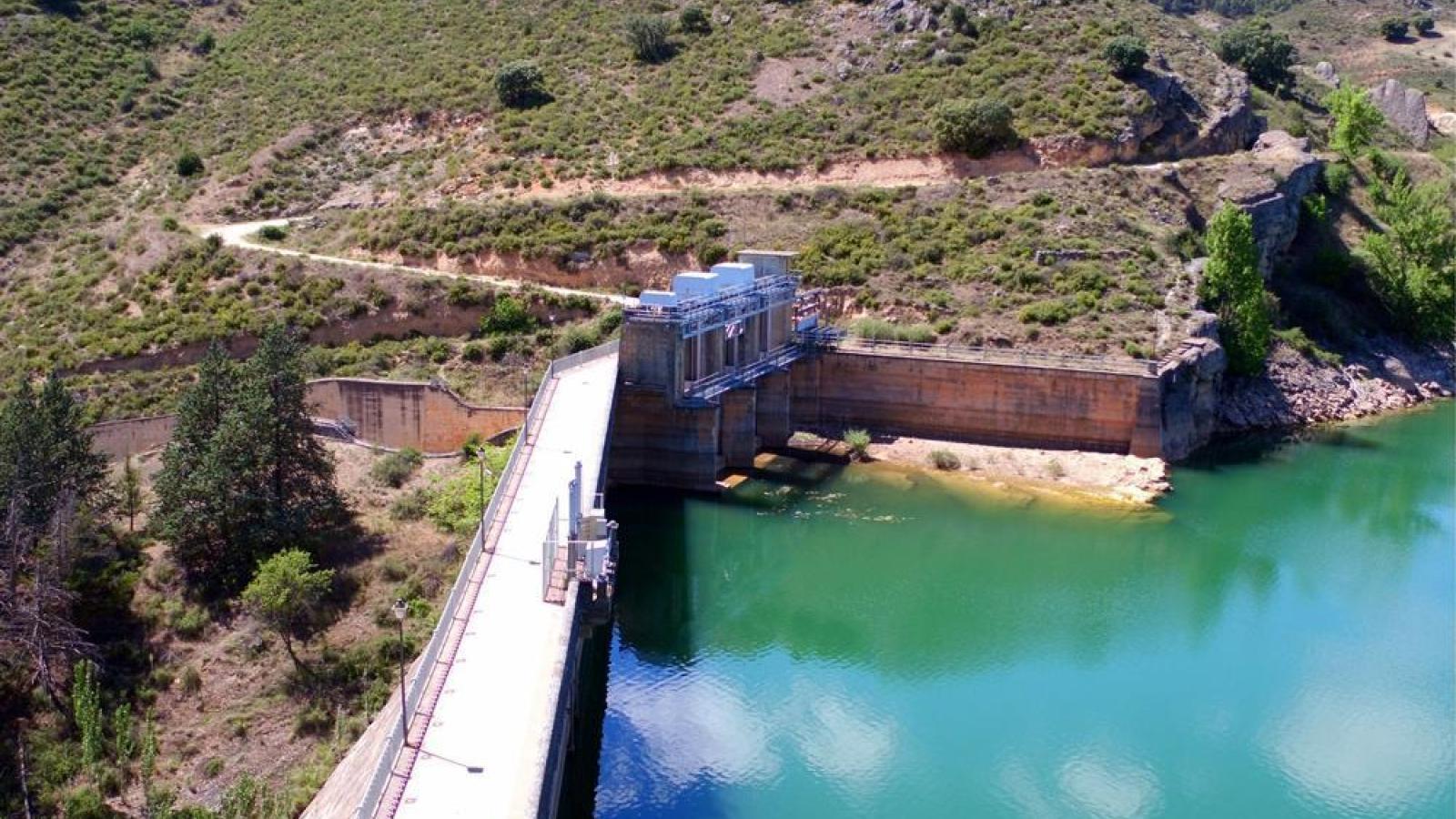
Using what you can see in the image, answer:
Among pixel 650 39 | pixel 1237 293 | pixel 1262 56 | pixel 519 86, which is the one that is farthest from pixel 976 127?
pixel 1262 56

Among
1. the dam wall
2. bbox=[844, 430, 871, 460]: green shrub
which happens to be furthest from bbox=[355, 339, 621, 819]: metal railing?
bbox=[844, 430, 871, 460]: green shrub

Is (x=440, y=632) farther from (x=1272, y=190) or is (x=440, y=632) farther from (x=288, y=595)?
(x=1272, y=190)

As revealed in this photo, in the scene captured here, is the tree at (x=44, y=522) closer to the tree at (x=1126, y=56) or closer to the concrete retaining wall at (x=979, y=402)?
the concrete retaining wall at (x=979, y=402)

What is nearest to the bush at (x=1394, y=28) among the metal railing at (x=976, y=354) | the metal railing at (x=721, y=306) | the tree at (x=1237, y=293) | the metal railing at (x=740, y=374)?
the tree at (x=1237, y=293)

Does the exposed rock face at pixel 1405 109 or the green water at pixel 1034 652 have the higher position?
the exposed rock face at pixel 1405 109

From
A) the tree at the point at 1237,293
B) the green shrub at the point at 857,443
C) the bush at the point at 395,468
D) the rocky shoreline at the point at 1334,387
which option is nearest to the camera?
the bush at the point at 395,468

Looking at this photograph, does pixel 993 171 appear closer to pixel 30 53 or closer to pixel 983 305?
pixel 983 305

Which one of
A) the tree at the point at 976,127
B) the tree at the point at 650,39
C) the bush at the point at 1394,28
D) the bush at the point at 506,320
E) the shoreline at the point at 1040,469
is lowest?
the shoreline at the point at 1040,469

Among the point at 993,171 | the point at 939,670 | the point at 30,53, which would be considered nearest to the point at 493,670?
the point at 939,670

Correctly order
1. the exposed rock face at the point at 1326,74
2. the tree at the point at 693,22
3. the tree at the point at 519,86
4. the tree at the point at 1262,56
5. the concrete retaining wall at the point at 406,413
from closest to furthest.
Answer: the concrete retaining wall at the point at 406,413
the tree at the point at 519,86
the tree at the point at 693,22
the tree at the point at 1262,56
the exposed rock face at the point at 1326,74

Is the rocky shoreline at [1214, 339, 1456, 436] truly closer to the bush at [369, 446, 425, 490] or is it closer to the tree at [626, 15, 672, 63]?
the bush at [369, 446, 425, 490]
